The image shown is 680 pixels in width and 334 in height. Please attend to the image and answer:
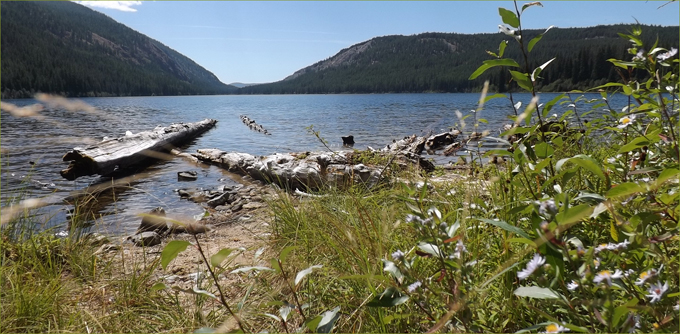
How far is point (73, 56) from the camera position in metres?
103


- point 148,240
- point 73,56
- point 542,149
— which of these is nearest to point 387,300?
point 542,149

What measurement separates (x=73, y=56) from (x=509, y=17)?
5036 inches

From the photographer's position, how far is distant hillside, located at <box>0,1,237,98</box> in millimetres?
73812

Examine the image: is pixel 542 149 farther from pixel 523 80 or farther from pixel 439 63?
pixel 439 63

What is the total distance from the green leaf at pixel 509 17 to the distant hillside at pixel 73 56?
3106cm

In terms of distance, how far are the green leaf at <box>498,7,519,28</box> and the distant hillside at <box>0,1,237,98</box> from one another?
31.1 m

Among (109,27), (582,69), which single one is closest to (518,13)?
(582,69)

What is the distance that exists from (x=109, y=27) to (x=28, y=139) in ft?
661

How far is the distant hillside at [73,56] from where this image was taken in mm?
73812

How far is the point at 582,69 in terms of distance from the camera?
62.6 metres

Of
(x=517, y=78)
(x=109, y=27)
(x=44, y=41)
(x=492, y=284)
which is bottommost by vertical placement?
(x=492, y=284)

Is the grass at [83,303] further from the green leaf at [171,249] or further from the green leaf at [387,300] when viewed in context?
the green leaf at [387,300]

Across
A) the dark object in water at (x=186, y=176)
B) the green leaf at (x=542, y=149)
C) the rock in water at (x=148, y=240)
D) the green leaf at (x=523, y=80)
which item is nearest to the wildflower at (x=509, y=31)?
the green leaf at (x=523, y=80)

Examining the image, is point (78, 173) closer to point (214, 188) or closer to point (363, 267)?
point (214, 188)
